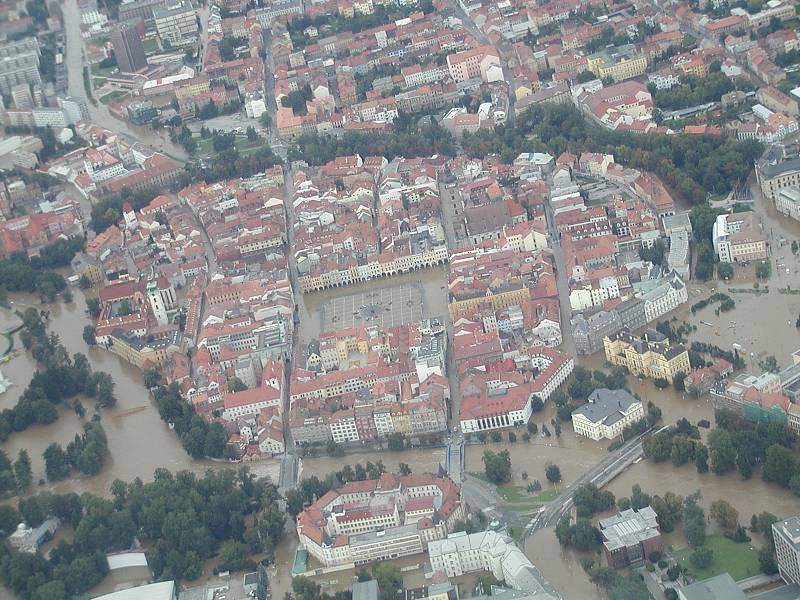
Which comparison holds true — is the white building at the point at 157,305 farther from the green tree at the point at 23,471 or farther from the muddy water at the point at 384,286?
the green tree at the point at 23,471

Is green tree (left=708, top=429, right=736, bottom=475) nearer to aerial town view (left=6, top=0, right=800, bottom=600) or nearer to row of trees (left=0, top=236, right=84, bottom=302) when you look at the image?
aerial town view (left=6, top=0, right=800, bottom=600)

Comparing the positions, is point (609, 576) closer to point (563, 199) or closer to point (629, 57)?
point (563, 199)

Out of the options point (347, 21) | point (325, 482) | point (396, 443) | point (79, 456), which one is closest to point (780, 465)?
point (396, 443)

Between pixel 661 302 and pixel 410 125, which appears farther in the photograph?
pixel 410 125

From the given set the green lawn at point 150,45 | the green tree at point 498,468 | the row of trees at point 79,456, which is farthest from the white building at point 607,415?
the green lawn at point 150,45

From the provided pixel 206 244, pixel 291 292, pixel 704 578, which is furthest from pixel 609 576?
pixel 206 244

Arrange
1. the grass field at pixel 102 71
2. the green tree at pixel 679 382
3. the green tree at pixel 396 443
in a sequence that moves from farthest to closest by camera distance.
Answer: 1. the grass field at pixel 102 71
2. the green tree at pixel 396 443
3. the green tree at pixel 679 382

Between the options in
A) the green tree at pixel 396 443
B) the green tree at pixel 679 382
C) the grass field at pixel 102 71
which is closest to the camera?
the green tree at pixel 679 382
